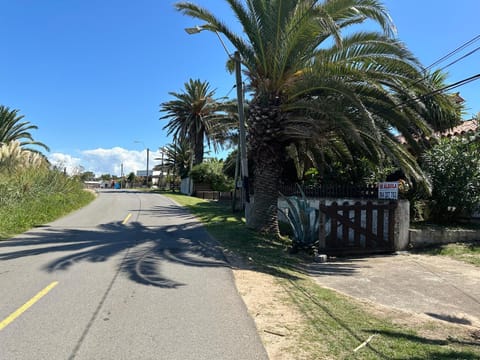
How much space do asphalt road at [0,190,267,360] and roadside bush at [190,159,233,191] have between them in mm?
29665

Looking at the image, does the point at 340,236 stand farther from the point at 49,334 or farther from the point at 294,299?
the point at 49,334

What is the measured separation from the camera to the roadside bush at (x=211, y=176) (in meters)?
40.8

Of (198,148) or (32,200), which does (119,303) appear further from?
(198,148)

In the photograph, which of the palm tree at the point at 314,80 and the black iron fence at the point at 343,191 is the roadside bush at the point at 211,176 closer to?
the black iron fence at the point at 343,191

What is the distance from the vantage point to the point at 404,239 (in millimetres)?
11336

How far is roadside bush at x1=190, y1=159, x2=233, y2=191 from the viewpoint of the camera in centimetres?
4075

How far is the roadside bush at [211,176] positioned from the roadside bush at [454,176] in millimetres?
28716

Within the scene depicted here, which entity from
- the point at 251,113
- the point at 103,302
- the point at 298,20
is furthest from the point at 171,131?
the point at 103,302

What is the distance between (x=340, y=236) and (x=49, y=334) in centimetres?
904

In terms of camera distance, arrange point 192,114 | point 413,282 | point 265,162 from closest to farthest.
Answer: point 413,282
point 265,162
point 192,114

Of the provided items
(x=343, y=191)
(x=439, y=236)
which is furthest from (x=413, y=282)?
(x=343, y=191)

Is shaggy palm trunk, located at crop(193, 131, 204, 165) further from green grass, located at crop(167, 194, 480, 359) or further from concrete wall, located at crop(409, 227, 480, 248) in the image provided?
green grass, located at crop(167, 194, 480, 359)

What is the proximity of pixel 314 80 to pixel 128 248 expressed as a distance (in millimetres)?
6858

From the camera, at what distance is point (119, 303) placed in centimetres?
577
